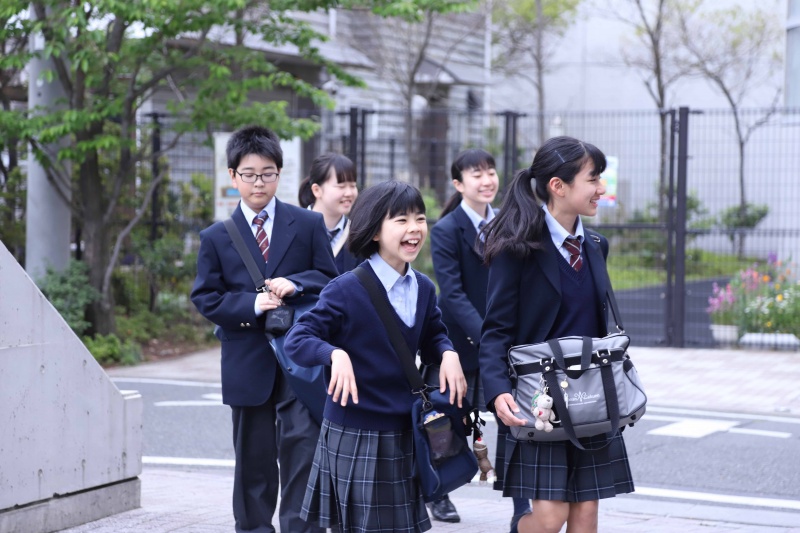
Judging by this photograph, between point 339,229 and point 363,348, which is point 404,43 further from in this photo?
point 363,348

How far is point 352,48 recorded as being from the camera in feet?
77.0

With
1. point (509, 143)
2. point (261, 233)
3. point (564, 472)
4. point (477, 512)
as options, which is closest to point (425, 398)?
point (564, 472)

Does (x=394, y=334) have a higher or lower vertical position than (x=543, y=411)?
higher

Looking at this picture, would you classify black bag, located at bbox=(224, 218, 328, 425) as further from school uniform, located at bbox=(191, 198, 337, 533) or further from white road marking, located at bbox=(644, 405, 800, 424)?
white road marking, located at bbox=(644, 405, 800, 424)

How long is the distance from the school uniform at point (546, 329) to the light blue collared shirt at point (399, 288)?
0.29 m

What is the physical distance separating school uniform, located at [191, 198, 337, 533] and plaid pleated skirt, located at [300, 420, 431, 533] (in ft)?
2.86

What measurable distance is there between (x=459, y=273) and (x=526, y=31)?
79.4 feet

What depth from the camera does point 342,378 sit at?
357 cm

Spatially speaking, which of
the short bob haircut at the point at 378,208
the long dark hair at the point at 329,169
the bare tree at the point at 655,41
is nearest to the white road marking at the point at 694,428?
the long dark hair at the point at 329,169

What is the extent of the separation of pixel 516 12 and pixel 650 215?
512 inches

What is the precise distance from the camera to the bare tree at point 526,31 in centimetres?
2836

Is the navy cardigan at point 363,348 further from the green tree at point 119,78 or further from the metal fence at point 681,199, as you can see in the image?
the metal fence at point 681,199

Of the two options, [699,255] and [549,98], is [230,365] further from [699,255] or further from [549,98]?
[549,98]

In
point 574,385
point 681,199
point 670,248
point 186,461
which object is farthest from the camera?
point 670,248
